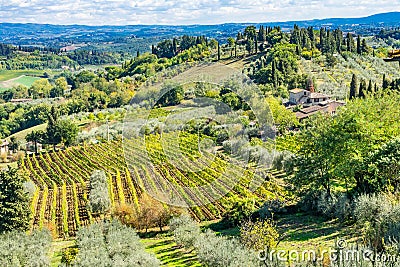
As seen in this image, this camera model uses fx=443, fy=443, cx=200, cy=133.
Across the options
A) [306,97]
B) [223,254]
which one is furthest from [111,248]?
[306,97]

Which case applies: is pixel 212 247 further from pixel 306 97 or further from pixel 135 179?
pixel 306 97

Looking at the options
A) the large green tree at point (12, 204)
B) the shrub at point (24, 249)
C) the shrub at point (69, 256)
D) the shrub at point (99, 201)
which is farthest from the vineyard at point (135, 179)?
the shrub at point (69, 256)

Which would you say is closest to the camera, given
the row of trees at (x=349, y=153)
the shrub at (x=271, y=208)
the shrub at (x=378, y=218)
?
the shrub at (x=378, y=218)

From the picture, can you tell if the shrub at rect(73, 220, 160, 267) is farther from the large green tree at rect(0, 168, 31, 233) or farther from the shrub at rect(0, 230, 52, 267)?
the large green tree at rect(0, 168, 31, 233)

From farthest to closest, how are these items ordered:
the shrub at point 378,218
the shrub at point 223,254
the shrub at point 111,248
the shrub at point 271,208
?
the shrub at point 271,208 → the shrub at point 111,248 → the shrub at point 378,218 → the shrub at point 223,254

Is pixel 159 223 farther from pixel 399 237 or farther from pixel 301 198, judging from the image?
pixel 399 237

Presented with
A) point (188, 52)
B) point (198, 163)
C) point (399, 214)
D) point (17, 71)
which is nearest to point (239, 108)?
point (198, 163)

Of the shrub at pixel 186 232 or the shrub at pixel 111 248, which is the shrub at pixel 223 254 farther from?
the shrub at pixel 111 248

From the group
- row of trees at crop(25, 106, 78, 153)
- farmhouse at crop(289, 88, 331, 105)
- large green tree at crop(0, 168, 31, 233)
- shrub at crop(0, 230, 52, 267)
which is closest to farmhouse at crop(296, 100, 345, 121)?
farmhouse at crop(289, 88, 331, 105)
